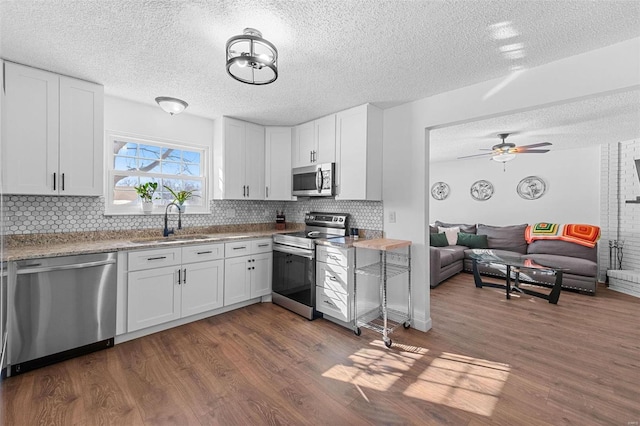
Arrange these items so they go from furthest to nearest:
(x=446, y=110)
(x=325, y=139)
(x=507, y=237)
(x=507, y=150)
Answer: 1. (x=507, y=237)
2. (x=507, y=150)
3. (x=325, y=139)
4. (x=446, y=110)

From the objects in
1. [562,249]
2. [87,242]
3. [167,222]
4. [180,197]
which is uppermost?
[180,197]

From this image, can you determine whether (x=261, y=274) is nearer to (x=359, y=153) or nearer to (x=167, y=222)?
(x=167, y=222)

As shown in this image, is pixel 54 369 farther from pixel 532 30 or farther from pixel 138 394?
pixel 532 30

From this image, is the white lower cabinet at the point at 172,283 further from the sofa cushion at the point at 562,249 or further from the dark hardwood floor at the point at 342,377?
the sofa cushion at the point at 562,249

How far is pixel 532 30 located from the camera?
1837 millimetres

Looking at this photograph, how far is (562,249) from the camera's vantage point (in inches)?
190

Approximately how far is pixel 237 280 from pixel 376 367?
191 centimetres

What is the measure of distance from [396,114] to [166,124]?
2.82 m

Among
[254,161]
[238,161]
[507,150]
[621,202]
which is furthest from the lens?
[621,202]

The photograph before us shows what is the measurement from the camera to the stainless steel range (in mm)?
3191

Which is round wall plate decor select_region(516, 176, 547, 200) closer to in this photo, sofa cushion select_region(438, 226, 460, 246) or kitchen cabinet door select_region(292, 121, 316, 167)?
sofa cushion select_region(438, 226, 460, 246)

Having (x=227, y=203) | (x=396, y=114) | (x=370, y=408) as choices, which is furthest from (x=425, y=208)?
(x=227, y=203)

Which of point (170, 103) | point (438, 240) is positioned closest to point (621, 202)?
point (438, 240)

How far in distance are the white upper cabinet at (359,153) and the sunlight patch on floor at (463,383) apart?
1763 mm
